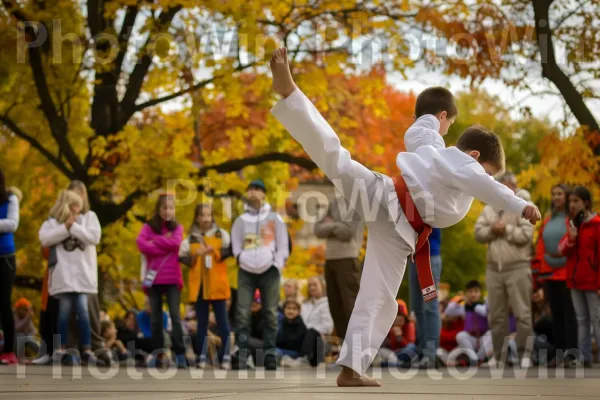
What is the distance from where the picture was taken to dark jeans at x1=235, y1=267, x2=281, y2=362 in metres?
11.0

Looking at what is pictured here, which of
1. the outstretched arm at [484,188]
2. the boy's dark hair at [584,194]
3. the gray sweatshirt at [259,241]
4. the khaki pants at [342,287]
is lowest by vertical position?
the khaki pants at [342,287]

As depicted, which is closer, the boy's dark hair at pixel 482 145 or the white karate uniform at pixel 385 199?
the white karate uniform at pixel 385 199

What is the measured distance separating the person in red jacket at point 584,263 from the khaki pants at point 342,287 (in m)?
2.12

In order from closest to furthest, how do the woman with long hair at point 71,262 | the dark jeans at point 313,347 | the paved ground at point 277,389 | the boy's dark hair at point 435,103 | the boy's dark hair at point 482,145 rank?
the paved ground at point 277,389 < the boy's dark hair at point 482,145 < the boy's dark hair at point 435,103 < the woman with long hair at point 71,262 < the dark jeans at point 313,347

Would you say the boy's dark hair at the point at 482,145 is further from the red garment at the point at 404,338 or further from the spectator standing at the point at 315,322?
the red garment at the point at 404,338

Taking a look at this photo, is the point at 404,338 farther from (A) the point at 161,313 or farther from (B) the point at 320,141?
(B) the point at 320,141

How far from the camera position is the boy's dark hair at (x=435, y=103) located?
650cm

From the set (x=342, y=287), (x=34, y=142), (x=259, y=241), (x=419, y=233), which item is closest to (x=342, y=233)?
(x=342, y=287)

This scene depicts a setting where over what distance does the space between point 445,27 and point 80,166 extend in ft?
20.1

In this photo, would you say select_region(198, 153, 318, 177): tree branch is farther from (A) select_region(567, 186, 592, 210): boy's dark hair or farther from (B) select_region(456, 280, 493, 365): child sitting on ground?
(A) select_region(567, 186, 592, 210): boy's dark hair

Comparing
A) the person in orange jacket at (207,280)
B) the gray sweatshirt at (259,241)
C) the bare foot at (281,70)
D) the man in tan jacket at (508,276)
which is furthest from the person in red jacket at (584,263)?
the bare foot at (281,70)

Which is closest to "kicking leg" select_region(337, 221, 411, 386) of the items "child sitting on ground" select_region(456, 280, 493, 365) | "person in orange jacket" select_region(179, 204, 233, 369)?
"person in orange jacket" select_region(179, 204, 233, 369)

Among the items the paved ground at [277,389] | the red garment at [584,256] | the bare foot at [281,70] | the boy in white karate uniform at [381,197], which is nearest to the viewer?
the paved ground at [277,389]

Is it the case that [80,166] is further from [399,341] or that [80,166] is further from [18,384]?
[18,384]
